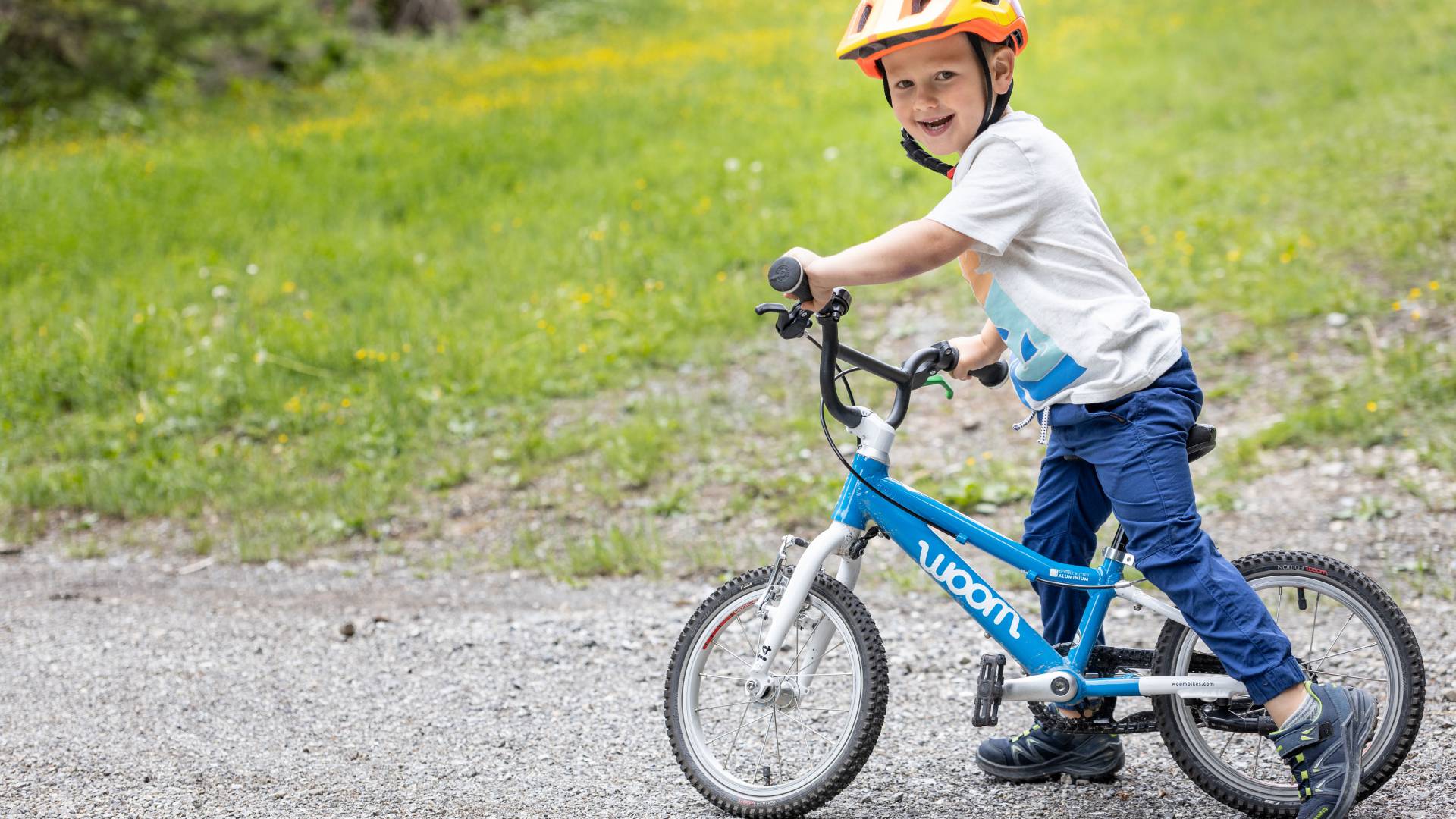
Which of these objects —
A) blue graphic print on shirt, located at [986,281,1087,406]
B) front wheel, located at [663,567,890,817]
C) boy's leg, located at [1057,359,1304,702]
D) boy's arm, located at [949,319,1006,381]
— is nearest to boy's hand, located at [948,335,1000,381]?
boy's arm, located at [949,319,1006,381]

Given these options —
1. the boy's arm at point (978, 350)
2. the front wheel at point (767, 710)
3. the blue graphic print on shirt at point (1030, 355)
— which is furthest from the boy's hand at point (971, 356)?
the front wheel at point (767, 710)

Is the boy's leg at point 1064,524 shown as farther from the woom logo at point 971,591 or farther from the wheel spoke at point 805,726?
the wheel spoke at point 805,726

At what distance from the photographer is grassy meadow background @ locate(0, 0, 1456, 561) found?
629 cm

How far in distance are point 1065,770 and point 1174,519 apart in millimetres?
924

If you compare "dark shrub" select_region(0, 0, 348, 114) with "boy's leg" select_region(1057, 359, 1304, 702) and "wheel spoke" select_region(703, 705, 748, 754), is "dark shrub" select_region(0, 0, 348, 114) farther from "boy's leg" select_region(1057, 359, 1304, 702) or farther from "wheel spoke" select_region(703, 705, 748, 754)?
"boy's leg" select_region(1057, 359, 1304, 702)

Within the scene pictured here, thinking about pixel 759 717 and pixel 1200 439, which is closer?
pixel 1200 439

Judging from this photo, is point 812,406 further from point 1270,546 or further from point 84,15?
point 84,15

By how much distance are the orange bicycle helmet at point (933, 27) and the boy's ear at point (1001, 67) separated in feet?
0.05

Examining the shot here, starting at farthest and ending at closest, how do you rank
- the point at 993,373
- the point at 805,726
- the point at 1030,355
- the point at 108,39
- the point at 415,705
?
the point at 108,39 < the point at 415,705 < the point at 805,726 < the point at 993,373 < the point at 1030,355

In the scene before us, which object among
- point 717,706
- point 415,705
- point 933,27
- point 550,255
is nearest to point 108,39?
point 550,255

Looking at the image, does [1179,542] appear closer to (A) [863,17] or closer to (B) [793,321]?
(B) [793,321]

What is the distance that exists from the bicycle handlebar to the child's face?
0.44 meters

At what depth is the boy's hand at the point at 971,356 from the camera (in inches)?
122

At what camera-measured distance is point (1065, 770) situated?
329 cm
